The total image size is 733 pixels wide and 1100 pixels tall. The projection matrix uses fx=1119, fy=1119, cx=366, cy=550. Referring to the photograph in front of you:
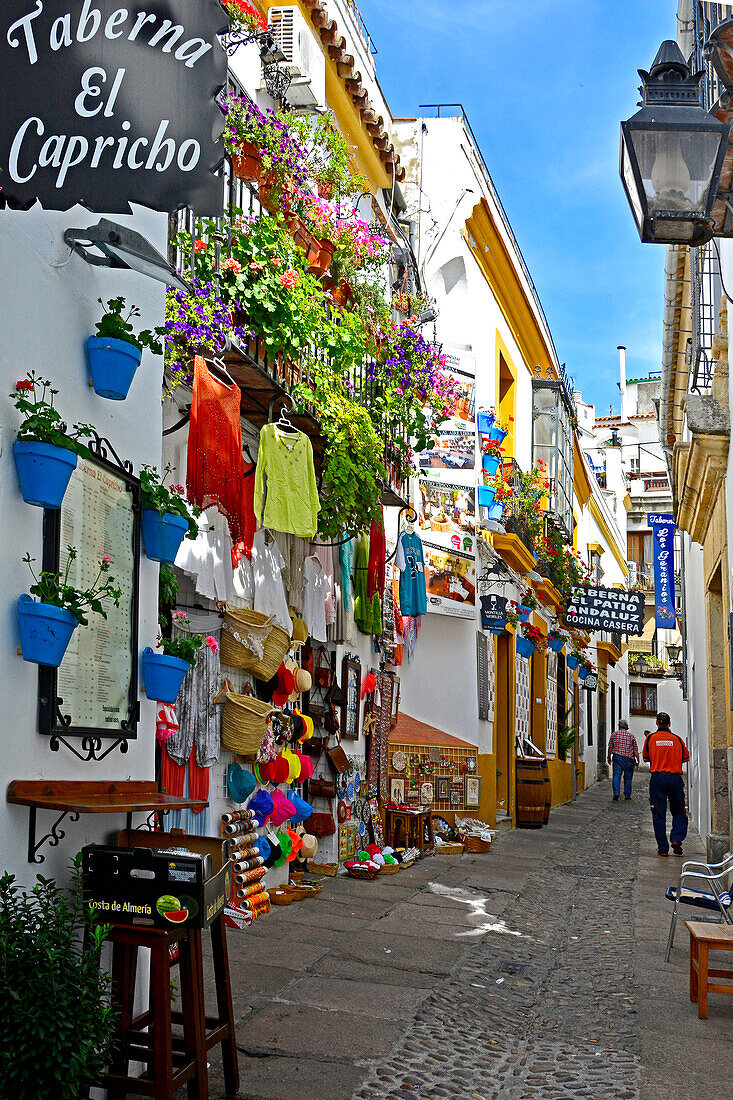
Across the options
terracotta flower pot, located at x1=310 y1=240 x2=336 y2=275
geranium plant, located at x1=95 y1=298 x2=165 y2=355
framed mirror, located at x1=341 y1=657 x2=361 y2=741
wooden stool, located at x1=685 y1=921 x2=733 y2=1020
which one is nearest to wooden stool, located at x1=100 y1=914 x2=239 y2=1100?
geranium plant, located at x1=95 y1=298 x2=165 y2=355

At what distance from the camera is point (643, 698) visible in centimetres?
→ 4341

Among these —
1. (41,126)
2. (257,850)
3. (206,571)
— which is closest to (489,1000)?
(257,850)

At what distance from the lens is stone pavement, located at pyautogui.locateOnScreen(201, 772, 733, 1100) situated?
5.00 metres

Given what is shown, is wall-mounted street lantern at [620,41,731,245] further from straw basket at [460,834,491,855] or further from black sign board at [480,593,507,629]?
black sign board at [480,593,507,629]

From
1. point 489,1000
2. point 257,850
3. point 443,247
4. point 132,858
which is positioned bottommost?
point 489,1000

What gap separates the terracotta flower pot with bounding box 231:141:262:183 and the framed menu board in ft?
13.2

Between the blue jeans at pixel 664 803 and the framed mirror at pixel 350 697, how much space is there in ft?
13.7

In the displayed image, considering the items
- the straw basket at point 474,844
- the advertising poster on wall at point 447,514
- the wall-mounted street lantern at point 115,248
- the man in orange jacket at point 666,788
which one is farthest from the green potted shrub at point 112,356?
the man in orange jacket at point 666,788

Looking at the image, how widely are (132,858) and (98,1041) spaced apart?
63 centimetres

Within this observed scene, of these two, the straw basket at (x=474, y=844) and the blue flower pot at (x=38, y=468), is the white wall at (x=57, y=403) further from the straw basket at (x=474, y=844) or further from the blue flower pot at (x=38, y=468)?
the straw basket at (x=474, y=844)

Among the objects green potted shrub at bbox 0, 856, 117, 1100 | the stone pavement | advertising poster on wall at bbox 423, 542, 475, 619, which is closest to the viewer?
green potted shrub at bbox 0, 856, 117, 1100

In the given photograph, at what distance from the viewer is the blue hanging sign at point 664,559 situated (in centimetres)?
1980

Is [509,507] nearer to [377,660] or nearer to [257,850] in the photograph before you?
[377,660]

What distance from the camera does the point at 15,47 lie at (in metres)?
3.32
